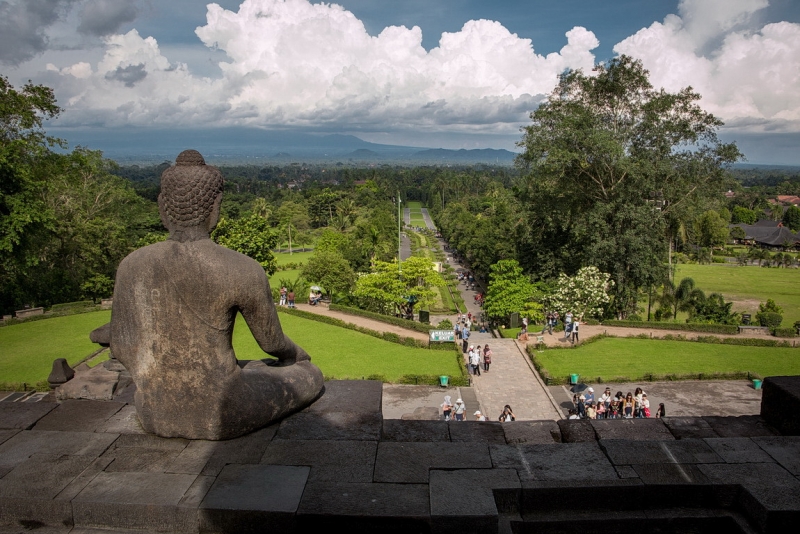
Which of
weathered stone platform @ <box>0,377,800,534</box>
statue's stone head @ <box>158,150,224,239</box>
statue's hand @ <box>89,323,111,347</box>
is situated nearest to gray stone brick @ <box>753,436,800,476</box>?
weathered stone platform @ <box>0,377,800,534</box>

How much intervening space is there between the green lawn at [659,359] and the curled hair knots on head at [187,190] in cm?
1685

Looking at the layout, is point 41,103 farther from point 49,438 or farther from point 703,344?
point 703,344

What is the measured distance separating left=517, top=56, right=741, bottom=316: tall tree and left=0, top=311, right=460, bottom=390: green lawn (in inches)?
430

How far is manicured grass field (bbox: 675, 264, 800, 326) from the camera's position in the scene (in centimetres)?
3672

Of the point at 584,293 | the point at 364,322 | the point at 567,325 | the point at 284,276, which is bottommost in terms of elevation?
the point at 284,276

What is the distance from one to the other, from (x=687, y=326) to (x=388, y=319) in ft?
44.4

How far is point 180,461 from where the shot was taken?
3908 millimetres

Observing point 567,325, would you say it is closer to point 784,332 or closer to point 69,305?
point 784,332

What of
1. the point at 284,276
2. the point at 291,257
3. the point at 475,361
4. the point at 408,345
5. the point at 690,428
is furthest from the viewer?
the point at 291,257

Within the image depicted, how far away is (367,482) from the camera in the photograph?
12.0ft

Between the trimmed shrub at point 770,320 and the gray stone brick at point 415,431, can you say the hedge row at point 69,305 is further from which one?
the trimmed shrub at point 770,320

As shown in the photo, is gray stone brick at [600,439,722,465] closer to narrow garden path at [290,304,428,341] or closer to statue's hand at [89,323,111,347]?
statue's hand at [89,323,111,347]

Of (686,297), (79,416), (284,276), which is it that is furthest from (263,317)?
(284,276)

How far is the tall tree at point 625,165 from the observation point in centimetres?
2556
